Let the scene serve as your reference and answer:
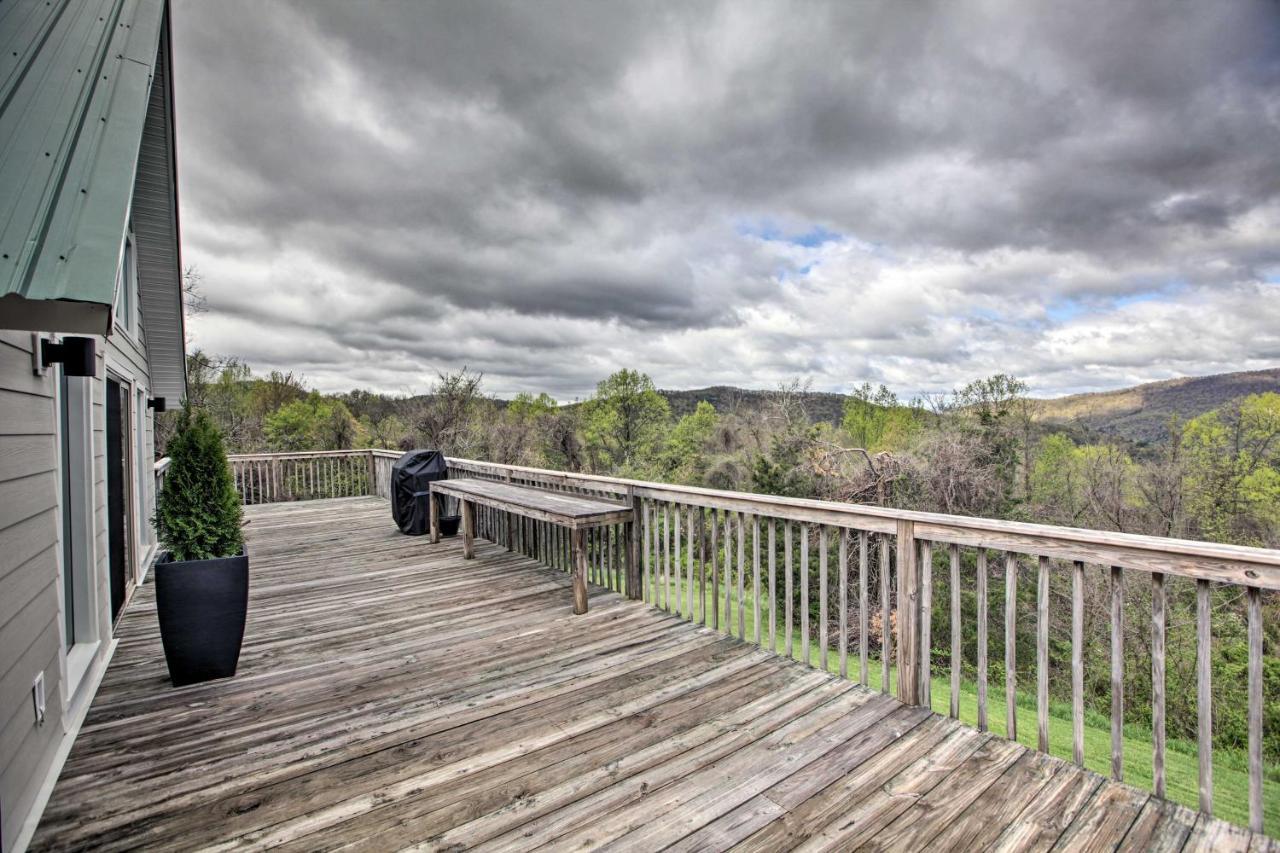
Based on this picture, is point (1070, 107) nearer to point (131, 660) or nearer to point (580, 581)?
point (580, 581)

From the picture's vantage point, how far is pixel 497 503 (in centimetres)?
499

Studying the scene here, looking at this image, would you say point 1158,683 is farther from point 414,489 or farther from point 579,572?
point 414,489

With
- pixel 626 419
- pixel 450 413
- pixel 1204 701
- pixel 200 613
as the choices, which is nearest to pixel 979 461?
pixel 1204 701

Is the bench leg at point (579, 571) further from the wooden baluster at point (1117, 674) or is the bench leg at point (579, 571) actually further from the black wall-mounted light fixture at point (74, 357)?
the wooden baluster at point (1117, 674)

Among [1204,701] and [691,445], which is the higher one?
[1204,701]

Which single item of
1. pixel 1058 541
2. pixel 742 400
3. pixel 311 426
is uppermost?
pixel 742 400

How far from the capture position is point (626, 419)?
26.6m

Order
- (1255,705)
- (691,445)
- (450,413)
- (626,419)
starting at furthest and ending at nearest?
(626,419) < (691,445) < (450,413) < (1255,705)

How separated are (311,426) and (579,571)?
1764cm

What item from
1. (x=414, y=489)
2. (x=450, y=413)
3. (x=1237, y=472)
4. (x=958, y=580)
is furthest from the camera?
(x=1237, y=472)

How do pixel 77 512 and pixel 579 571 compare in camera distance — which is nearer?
pixel 77 512

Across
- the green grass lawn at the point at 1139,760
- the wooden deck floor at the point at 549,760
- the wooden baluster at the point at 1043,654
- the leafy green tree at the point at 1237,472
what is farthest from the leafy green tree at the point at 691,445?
the wooden baluster at the point at 1043,654

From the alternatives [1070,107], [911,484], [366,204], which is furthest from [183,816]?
[1070,107]

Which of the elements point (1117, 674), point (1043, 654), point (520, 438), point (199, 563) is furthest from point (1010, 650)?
point (520, 438)
